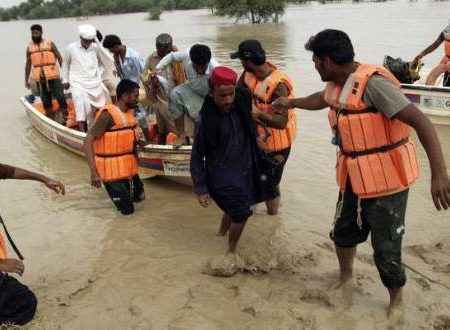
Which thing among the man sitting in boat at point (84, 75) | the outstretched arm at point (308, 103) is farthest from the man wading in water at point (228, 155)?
the man sitting in boat at point (84, 75)

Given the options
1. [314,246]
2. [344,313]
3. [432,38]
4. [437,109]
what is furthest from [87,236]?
[432,38]

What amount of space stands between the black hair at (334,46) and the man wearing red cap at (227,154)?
0.92 meters

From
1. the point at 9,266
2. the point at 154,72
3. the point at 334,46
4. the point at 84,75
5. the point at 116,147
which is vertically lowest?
the point at 9,266

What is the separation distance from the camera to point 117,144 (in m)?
5.24

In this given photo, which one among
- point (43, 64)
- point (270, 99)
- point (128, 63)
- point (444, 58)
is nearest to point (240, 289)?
point (270, 99)

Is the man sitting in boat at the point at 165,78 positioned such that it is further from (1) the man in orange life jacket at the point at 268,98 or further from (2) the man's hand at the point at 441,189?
(2) the man's hand at the point at 441,189

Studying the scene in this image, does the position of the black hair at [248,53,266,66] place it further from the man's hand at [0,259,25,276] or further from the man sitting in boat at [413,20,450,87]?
the man sitting in boat at [413,20,450,87]

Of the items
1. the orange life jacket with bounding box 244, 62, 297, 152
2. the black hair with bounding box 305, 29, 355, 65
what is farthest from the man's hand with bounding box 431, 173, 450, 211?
the orange life jacket with bounding box 244, 62, 297, 152

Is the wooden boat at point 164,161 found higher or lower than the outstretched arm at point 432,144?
lower

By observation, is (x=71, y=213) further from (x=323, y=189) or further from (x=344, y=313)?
(x=344, y=313)

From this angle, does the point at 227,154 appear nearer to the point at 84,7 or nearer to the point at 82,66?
the point at 82,66

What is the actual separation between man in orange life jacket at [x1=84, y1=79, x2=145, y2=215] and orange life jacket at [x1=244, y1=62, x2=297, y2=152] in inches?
53.0

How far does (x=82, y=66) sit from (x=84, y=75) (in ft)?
0.43

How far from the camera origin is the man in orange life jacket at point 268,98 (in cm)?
431
